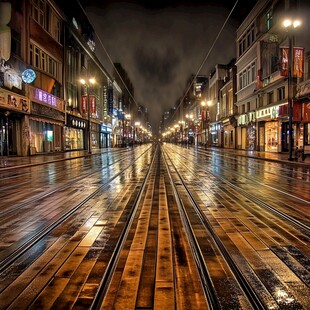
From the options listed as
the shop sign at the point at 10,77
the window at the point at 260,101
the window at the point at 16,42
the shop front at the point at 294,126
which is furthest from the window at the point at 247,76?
the shop sign at the point at 10,77

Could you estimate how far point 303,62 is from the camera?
2703 centimetres

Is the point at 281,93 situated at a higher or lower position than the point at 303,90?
higher

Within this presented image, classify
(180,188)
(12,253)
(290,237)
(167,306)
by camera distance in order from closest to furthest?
(167,306) → (12,253) → (290,237) → (180,188)

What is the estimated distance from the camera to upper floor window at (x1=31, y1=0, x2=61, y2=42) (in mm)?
33388

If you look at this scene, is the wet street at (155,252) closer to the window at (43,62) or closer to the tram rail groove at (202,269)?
the tram rail groove at (202,269)

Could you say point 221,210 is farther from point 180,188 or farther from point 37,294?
point 37,294

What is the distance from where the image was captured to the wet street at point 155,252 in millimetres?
3305

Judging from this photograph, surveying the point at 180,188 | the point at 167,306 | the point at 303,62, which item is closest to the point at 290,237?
the point at 167,306

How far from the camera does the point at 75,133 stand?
48062 mm

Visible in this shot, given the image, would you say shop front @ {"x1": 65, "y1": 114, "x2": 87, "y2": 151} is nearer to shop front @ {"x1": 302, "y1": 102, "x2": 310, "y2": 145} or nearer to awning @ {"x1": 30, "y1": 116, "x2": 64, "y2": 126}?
awning @ {"x1": 30, "y1": 116, "x2": 64, "y2": 126}

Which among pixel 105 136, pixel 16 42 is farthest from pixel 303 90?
pixel 105 136

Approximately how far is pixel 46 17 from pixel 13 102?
13592 millimetres

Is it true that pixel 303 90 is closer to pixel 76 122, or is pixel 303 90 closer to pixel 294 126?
pixel 294 126

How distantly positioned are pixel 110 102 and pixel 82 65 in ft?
62.2
